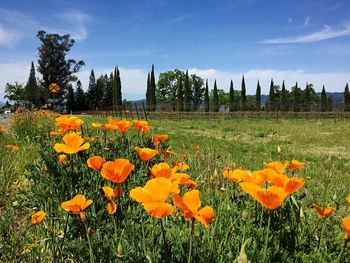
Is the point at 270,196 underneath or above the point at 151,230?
above

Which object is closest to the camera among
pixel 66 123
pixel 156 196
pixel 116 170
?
pixel 156 196

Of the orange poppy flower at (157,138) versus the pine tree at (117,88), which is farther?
the pine tree at (117,88)

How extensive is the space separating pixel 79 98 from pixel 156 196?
75.7 metres

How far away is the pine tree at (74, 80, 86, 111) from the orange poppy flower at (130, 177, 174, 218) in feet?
243

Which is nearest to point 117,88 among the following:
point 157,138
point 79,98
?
point 79,98

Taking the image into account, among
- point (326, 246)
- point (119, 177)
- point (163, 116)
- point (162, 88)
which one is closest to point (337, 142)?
point (326, 246)

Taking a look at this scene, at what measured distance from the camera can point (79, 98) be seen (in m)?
73.8

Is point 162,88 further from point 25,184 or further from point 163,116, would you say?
point 25,184

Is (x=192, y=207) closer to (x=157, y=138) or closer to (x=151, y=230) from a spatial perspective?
(x=151, y=230)

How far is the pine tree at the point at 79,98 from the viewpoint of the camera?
72.9 metres

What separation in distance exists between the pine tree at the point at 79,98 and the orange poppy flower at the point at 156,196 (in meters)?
74.1

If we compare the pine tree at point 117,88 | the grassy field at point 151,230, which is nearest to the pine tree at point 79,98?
the pine tree at point 117,88

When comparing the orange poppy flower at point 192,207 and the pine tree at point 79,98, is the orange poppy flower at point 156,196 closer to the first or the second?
the orange poppy flower at point 192,207

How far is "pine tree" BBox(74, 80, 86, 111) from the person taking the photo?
72.9 metres
